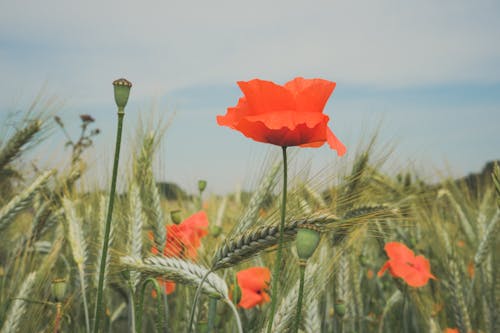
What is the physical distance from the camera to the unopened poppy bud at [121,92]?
2.87 ft

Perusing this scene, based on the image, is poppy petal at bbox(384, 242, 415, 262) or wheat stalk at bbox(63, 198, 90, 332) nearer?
wheat stalk at bbox(63, 198, 90, 332)

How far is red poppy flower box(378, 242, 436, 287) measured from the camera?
1.90 meters

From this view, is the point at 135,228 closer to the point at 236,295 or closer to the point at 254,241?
the point at 236,295

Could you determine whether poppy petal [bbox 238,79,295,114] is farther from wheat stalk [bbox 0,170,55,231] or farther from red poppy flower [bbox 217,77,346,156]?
wheat stalk [bbox 0,170,55,231]

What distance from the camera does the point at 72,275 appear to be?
2.08m

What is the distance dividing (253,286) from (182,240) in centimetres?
38

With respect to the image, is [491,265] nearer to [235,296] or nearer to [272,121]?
[235,296]

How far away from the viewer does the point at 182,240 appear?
1.50 metres

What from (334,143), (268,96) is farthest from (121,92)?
(334,143)

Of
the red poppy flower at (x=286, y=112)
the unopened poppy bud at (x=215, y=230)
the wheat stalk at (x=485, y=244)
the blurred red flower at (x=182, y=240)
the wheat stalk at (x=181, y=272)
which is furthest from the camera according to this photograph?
the wheat stalk at (x=485, y=244)

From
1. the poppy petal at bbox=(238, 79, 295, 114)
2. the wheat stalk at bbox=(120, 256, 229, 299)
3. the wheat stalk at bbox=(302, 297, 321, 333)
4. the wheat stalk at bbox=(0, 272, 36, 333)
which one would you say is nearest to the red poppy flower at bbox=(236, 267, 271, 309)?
the wheat stalk at bbox=(302, 297, 321, 333)

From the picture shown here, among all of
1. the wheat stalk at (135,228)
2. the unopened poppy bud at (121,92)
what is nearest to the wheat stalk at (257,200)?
the wheat stalk at (135,228)

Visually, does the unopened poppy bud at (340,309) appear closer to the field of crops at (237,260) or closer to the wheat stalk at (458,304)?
the field of crops at (237,260)

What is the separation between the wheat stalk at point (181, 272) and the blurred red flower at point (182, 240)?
95mm
